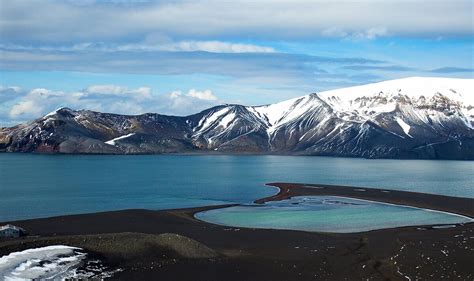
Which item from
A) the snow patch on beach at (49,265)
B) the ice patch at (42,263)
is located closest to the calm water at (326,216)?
the ice patch at (42,263)

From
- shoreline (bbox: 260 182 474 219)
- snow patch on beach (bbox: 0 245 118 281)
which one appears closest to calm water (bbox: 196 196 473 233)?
shoreline (bbox: 260 182 474 219)

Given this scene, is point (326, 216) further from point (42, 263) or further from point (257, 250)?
point (42, 263)

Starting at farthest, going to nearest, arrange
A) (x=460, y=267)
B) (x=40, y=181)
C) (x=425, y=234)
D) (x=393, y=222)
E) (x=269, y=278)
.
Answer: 1. (x=40, y=181)
2. (x=393, y=222)
3. (x=425, y=234)
4. (x=460, y=267)
5. (x=269, y=278)

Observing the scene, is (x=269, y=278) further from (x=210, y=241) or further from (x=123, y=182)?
(x=123, y=182)

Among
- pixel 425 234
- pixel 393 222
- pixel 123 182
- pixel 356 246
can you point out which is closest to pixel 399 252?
pixel 356 246

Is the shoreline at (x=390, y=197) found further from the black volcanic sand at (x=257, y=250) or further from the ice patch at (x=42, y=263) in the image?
the ice patch at (x=42, y=263)

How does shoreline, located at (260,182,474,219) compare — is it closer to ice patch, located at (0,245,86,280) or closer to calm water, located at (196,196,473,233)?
calm water, located at (196,196,473,233)

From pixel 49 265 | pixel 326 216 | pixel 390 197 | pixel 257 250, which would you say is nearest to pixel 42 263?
pixel 49 265
